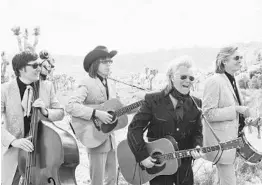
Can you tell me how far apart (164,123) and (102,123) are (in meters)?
1.23

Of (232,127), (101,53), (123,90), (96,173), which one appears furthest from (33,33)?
(123,90)

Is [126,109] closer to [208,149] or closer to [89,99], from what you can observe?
[89,99]

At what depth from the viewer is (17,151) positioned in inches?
123

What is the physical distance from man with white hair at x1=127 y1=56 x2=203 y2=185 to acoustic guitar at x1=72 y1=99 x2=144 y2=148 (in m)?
0.96

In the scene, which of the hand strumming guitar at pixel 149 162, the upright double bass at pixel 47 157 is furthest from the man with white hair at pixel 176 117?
the upright double bass at pixel 47 157

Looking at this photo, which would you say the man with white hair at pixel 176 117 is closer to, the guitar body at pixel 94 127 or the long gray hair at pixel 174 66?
the long gray hair at pixel 174 66

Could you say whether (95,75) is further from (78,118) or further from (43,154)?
(43,154)

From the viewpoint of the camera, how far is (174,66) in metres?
2.78

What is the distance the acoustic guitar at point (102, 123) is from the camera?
3847mm

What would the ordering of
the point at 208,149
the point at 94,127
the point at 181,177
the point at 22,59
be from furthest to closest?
the point at 94,127
the point at 22,59
the point at 181,177
the point at 208,149

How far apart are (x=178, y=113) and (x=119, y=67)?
30.2 meters

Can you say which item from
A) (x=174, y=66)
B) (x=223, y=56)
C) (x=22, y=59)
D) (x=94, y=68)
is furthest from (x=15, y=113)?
(x=223, y=56)

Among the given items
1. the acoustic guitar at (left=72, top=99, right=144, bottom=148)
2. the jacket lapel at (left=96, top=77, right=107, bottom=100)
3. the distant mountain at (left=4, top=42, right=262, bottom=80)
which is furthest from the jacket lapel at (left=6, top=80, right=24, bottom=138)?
the distant mountain at (left=4, top=42, right=262, bottom=80)

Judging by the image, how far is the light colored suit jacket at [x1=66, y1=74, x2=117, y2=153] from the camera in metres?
3.77
